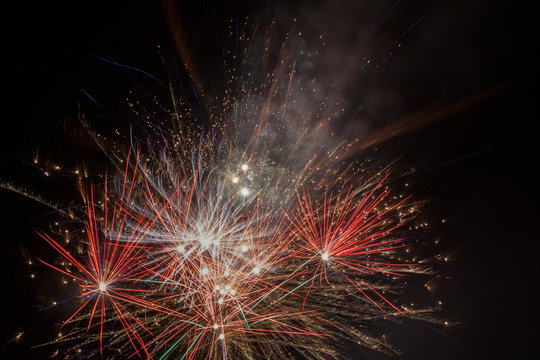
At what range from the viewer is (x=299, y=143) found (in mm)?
3291

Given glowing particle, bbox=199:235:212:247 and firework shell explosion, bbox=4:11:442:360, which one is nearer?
firework shell explosion, bbox=4:11:442:360

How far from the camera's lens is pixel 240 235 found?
3055mm

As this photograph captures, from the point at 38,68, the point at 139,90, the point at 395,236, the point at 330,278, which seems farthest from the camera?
the point at 395,236

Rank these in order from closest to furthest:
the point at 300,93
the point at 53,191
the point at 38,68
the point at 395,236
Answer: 1. the point at 38,68
2. the point at 53,191
3. the point at 300,93
4. the point at 395,236

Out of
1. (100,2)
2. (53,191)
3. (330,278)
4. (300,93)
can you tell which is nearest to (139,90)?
(100,2)

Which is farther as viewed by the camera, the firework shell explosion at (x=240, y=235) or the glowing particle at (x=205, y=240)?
the glowing particle at (x=205, y=240)

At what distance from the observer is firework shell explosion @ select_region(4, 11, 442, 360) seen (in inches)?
97.3

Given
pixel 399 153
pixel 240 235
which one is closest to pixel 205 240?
pixel 240 235

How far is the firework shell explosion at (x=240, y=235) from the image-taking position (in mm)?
2473

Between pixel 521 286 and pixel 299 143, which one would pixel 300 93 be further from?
pixel 521 286

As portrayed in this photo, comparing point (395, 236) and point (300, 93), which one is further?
point (395, 236)

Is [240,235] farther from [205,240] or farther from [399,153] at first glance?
[399,153]

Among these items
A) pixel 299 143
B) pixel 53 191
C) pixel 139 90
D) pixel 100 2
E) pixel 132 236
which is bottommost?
pixel 132 236

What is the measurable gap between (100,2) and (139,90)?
0.79m
